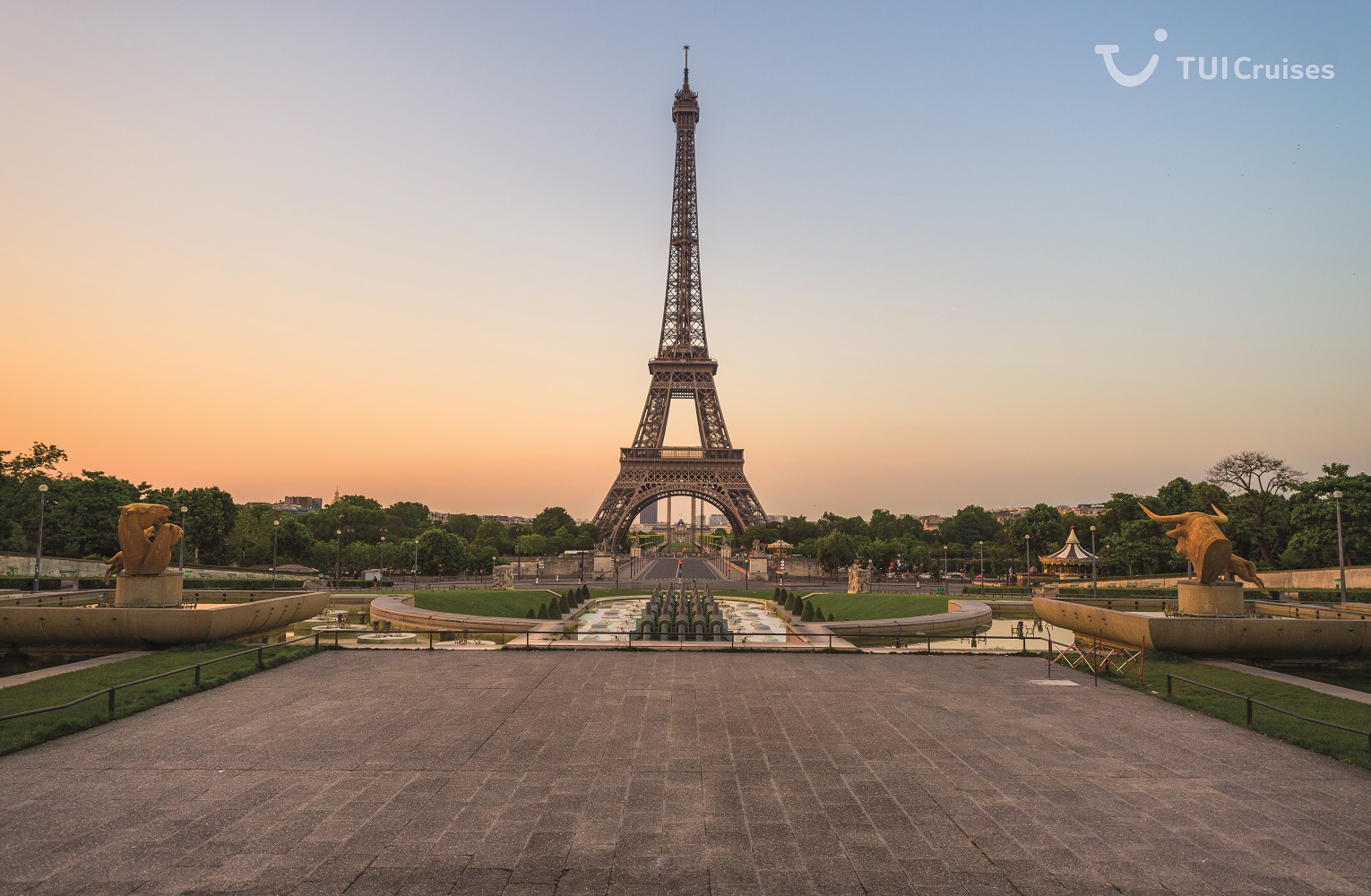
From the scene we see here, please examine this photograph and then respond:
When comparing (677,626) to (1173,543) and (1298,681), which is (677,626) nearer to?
(1298,681)

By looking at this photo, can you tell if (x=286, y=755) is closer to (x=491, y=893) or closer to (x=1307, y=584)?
(x=491, y=893)

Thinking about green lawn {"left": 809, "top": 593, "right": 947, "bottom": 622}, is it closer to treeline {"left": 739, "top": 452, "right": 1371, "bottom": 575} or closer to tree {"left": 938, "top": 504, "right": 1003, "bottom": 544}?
treeline {"left": 739, "top": 452, "right": 1371, "bottom": 575}

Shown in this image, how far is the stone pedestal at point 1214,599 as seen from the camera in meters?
24.3

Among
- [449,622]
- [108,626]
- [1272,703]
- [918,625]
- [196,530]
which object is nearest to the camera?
[1272,703]

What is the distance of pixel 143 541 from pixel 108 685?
27.5ft

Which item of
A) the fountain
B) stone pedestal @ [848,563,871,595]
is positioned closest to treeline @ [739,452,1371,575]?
stone pedestal @ [848,563,871,595]

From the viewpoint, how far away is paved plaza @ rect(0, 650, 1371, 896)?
28.2ft

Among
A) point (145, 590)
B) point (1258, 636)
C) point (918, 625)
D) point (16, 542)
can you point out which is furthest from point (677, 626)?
point (16, 542)

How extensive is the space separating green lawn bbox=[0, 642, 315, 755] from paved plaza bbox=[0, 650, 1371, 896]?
48 cm

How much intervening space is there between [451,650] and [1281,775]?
21.2m

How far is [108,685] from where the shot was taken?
1764 cm

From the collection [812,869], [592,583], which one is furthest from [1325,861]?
[592,583]

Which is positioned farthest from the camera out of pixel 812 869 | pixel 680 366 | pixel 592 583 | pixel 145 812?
pixel 680 366

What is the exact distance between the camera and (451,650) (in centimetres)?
2427
